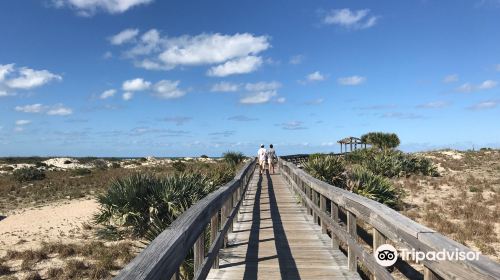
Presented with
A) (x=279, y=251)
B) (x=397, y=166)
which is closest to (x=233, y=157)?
(x=397, y=166)

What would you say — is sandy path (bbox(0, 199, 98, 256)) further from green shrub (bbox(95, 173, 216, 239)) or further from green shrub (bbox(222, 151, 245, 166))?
green shrub (bbox(222, 151, 245, 166))

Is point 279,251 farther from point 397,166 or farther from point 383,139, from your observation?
point 383,139

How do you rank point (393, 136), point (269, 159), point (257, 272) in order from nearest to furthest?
point (257, 272) → point (269, 159) → point (393, 136)

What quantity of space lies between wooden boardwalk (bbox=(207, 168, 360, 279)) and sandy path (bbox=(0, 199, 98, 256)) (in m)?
6.66

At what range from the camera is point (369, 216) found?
4594mm

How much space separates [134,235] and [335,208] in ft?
26.4

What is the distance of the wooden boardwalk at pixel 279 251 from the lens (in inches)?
239

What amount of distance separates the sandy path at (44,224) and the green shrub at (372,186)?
988 centimetres

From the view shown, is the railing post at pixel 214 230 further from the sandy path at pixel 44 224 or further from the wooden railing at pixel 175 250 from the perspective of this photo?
the sandy path at pixel 44 224

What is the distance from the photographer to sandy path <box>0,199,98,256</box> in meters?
13.8

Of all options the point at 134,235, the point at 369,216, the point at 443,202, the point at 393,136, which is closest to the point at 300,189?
the point at 134,235

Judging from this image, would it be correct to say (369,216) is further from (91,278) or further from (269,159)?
(269,159)

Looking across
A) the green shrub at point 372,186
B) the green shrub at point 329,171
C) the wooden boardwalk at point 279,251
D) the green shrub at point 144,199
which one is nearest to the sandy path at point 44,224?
the green shrub at point 144,199

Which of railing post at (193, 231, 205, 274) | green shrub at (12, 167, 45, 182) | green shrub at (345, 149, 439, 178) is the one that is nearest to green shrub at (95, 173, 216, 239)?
railing post at (193, 231, 205, 274)
